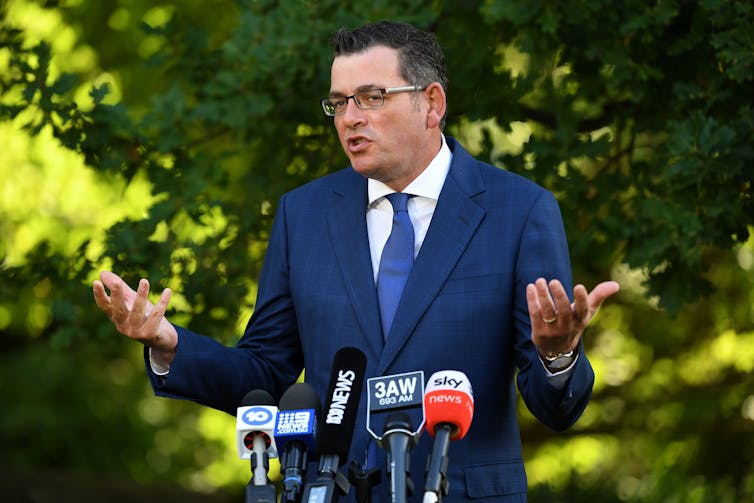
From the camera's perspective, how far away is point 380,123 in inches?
135

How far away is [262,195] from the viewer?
6270 millimetres

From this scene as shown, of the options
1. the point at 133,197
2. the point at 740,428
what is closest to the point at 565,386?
the point at 740,428

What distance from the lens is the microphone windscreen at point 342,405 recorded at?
2559 mm

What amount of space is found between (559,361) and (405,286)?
0.56 meters

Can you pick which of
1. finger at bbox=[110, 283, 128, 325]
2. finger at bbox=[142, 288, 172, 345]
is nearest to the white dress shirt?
finger at bbox=[142, 288, 172, 345]

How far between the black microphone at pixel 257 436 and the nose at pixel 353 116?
1.00m

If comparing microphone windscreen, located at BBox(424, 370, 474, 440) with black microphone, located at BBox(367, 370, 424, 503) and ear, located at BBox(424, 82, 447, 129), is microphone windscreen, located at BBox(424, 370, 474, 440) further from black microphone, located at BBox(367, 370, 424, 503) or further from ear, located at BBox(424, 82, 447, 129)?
ear, located at BBox(424, 82, 447, 129)

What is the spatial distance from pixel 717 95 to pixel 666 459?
3909mm

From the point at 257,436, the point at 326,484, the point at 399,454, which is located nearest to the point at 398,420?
the point at 399,454

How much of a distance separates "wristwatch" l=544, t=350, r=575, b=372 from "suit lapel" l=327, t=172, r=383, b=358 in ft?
1.75

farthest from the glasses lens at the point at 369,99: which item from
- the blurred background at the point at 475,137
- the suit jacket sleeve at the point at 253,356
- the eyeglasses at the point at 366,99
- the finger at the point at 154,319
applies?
the blurred background at the point at 475,137

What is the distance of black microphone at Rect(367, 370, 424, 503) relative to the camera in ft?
8.05

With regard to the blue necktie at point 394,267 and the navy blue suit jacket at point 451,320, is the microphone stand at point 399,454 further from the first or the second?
the blue necktie at point 394,267

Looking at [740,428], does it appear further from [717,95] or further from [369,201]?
[369,201]
